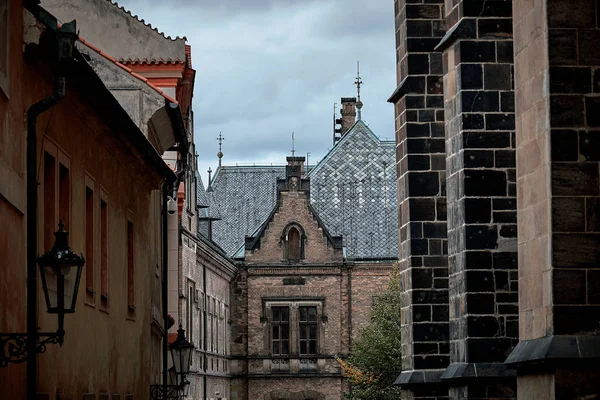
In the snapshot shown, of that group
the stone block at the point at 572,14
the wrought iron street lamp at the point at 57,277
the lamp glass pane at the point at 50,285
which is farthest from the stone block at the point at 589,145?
the lamp glass pane at the point at 50,285

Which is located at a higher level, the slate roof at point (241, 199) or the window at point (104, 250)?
the slate roof at point (241, 199)

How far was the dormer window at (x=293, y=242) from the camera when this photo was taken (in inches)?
2611

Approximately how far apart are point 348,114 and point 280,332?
13.2m

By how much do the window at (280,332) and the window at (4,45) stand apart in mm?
53055

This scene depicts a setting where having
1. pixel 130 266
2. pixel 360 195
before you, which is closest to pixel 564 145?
pixel 130 266

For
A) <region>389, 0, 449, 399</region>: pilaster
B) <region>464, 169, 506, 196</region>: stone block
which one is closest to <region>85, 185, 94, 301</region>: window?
<region>464, 169, 506, 196</region>: stone block

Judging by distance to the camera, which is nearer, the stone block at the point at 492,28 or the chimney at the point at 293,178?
the stone block at the point at 492,28

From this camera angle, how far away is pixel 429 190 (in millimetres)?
21812

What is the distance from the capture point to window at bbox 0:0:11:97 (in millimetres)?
12703

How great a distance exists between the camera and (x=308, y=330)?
216ft

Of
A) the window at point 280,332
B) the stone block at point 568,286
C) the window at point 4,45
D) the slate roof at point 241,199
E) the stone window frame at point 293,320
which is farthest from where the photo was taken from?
the slate roof at point 241,199

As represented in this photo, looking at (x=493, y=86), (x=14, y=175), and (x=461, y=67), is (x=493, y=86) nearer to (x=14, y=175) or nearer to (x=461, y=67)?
(x=461, y=67)

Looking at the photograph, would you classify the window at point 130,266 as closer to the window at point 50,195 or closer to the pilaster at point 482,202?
the pilaster at point 482,202

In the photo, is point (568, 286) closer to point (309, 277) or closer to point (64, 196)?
point (64, 196)
